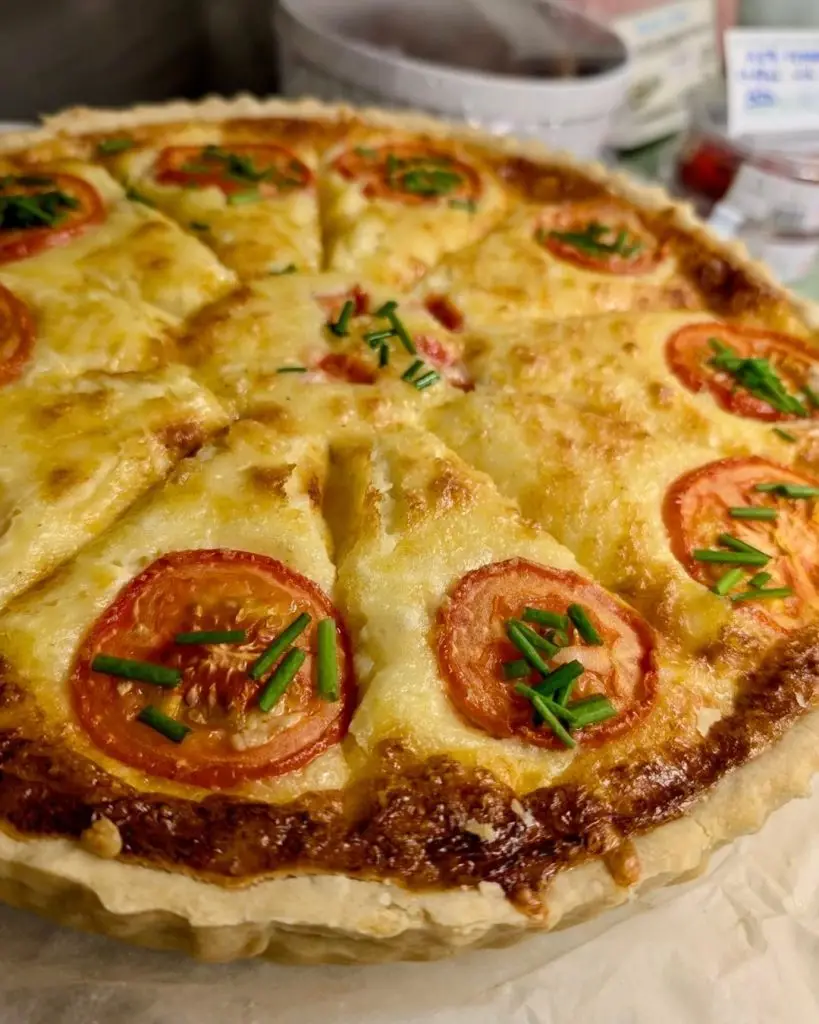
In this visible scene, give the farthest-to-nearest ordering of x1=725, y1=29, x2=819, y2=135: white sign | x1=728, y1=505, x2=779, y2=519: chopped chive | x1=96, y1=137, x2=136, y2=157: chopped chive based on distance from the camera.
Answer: x1=725, y1=29, x2=819, y2=135: white sign
x1=96, y1=137, x2=136, y2=157: chopped chive
x1=728, y1=505, x2=779, y2=519: chopped chive

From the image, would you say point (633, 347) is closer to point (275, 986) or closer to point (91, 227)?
point (91, 227)

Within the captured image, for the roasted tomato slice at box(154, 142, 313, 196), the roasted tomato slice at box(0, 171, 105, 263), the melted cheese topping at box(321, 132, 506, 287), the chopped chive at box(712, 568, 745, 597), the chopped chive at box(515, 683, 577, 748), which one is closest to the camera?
the chopped chive at box(515, 683, 577, 748)

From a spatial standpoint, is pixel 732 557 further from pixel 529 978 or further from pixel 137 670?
pixel 137 670

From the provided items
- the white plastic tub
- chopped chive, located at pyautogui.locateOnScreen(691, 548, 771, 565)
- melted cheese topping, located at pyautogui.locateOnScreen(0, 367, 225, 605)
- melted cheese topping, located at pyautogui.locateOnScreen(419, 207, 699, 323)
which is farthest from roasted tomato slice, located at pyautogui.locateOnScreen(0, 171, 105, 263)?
chopped chive, located at pyautogui.locateOnScreen(691, 548, 771, 565)

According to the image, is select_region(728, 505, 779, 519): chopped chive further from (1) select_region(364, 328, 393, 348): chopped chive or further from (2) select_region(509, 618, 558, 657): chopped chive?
(1) select_region(364, 328, 393, 348): chopped chive

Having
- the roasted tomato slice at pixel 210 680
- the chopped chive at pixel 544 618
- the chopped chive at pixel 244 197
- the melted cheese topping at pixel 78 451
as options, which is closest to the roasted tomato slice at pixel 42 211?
the chopped chive at pixel 244 197
